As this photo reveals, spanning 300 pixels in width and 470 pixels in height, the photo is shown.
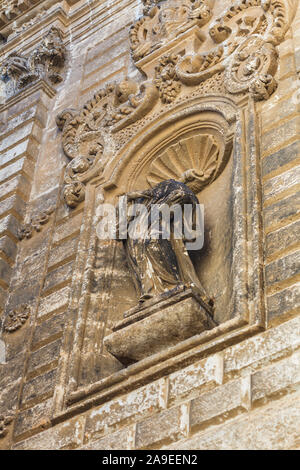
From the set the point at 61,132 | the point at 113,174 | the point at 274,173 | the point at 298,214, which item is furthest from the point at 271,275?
the point at 61,132

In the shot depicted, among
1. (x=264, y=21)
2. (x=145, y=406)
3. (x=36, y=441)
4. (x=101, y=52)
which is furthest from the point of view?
(x=101, y=52)

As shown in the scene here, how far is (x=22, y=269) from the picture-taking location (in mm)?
8469

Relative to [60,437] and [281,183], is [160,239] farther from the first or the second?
[60,437]

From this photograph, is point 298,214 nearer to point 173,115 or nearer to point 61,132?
point 173,115

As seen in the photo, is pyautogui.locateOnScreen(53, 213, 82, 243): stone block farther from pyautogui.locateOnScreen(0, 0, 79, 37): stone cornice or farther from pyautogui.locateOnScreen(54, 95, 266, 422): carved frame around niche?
pyautogui.locateOnScreen(0, 0, 79, 37): stone cornice

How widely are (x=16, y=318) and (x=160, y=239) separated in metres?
1.53

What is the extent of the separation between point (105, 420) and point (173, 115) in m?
3.09

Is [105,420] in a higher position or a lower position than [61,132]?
lower

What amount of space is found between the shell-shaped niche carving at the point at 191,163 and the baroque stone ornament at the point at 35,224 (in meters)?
1.07

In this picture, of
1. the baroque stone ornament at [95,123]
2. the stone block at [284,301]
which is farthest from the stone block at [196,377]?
the baroque stone ornament at [95,123]

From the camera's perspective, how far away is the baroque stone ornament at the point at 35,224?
8.73 meters

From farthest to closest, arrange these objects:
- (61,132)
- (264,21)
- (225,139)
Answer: (61,132) → (264,21) → (225,139)

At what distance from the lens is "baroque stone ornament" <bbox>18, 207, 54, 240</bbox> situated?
8.73m

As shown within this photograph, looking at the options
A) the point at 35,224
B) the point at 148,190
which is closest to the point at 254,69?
the point at 148,190
